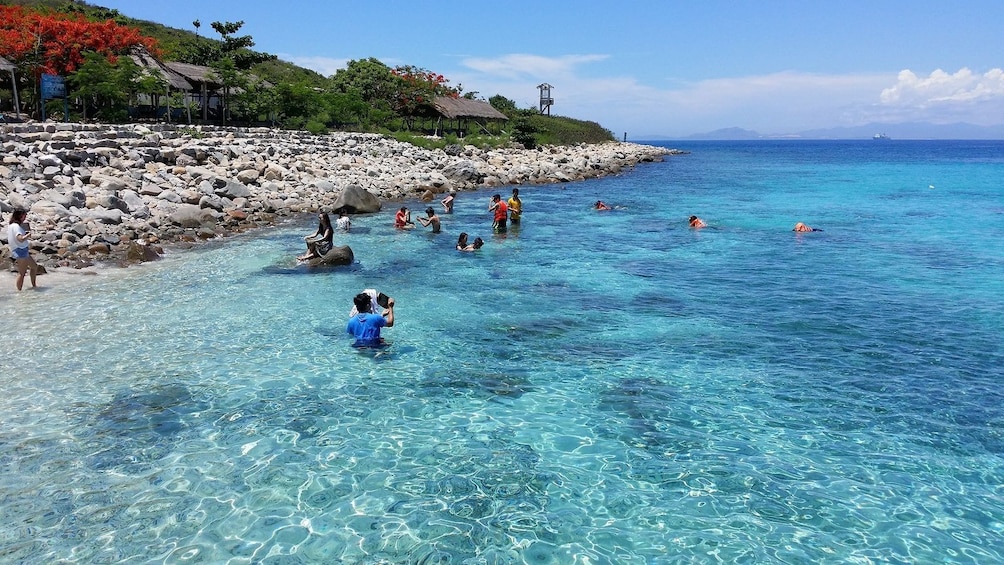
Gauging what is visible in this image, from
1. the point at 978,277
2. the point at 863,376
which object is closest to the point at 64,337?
the point at 863,376

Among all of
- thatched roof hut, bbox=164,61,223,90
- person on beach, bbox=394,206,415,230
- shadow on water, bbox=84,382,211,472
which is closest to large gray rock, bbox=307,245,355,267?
person on beach, bbox=394,206,415,230

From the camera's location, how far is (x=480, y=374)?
10602 millimetres

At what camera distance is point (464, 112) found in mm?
59281

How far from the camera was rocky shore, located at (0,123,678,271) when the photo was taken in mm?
19109

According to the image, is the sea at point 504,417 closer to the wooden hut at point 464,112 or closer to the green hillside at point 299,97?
the green hillside at point 299,97

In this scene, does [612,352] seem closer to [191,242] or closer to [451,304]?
[451,304]

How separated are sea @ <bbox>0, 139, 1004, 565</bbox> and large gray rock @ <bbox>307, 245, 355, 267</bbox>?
1.62 feet

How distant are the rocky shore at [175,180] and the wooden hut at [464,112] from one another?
51.6 feet

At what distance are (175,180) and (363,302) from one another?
709 inches

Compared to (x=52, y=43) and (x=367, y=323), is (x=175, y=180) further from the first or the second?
(x=52, y=43)

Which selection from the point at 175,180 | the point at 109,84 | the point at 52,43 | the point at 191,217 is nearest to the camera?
the point at 191,217

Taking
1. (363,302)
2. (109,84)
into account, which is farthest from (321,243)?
(109,84)

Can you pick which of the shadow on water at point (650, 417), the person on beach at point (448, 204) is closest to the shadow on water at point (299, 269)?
the shadow on water at point (650, 417)

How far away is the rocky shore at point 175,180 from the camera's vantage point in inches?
752
